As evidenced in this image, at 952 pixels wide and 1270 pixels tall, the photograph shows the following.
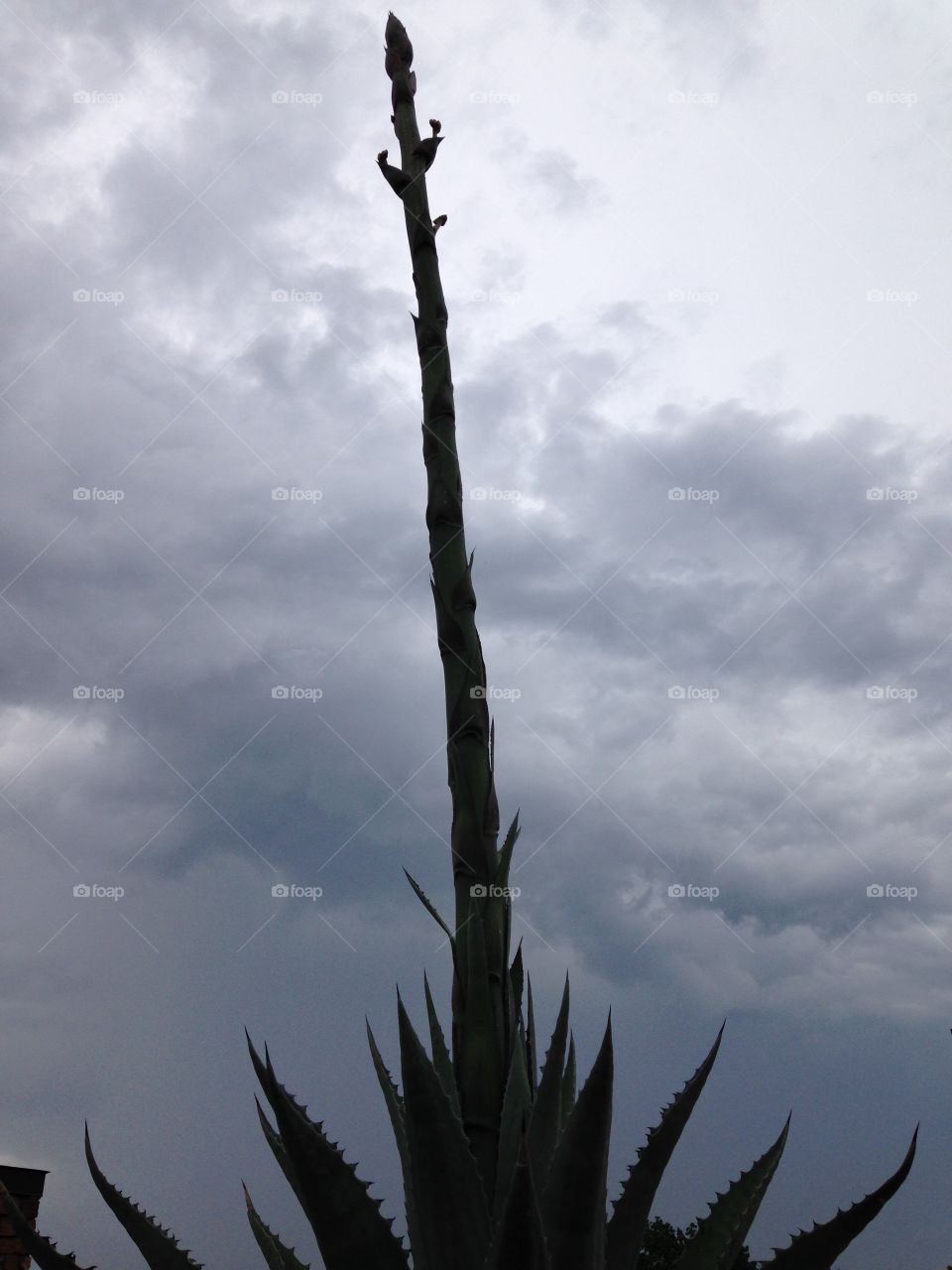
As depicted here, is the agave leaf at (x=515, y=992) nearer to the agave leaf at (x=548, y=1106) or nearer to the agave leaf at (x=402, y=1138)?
the agave leaf at (x=548, y=1106)

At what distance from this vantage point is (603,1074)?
5.27 ft

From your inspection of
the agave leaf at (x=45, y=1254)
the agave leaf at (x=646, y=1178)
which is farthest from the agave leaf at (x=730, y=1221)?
the agave leaf at (x=45, y=1254)

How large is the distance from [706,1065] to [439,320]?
175 cm

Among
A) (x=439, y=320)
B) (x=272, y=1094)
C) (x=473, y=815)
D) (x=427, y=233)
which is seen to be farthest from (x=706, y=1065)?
(x=427, y=233)

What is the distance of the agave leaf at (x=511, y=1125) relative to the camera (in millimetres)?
1735

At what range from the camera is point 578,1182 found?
162cm

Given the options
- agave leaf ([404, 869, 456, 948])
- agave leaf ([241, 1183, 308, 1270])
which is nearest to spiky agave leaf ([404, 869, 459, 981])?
agave leaf ([404, 869, 456, 948])

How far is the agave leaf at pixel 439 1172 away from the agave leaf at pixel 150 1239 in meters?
0.62

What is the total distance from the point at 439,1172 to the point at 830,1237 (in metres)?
0.87

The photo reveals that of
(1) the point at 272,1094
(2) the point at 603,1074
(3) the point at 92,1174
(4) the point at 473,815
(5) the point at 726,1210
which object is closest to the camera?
(2) the point at 603,1074

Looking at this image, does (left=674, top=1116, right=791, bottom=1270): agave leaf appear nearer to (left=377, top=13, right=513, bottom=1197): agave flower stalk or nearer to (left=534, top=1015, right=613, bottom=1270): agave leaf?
(left=534, top=1015, right=613, bottom=1270): agave leaf

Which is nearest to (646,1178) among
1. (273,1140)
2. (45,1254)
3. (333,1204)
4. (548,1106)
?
(548,1106)

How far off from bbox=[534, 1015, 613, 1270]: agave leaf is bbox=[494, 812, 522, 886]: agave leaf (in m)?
0.38

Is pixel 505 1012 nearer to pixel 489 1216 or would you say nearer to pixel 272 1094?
pixel 489 1216
